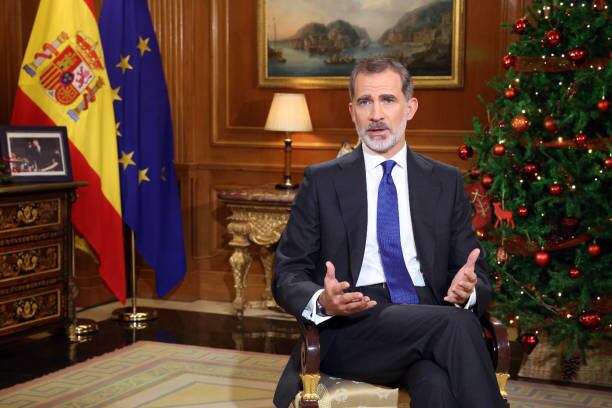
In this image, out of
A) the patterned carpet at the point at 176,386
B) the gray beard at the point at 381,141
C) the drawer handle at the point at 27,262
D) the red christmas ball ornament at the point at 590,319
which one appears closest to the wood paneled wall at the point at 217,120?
the drawer handle at the point at 27,262

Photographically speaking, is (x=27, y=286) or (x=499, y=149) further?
(x=27, y=286)

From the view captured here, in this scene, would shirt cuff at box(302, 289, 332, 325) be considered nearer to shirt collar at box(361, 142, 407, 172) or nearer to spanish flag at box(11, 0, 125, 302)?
shirt collar at box(361, 142, 407, 172)

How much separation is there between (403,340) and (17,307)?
3255 mm

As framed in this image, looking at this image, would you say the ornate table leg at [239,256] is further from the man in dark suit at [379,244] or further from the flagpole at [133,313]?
the man in dark suit at [379,244]

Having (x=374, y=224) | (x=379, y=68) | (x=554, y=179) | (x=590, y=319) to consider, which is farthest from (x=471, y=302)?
(x=554, y=179)

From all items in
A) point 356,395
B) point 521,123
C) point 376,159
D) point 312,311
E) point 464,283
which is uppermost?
point 521,123

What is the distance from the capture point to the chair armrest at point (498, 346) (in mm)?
3033

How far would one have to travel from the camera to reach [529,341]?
5.05m

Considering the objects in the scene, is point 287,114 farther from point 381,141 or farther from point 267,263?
point 381,141

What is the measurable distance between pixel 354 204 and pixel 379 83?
0.42 metres

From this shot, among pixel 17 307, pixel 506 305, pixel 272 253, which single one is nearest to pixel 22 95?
pixel 17 307

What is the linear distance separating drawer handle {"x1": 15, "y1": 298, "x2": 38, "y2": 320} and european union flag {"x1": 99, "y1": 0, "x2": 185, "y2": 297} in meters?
1.01

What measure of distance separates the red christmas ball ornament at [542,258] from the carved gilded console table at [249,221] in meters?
1.91

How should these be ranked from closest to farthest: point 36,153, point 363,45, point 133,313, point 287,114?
point 36,153 → point 287,114 → point 133,313 → point 363,45
